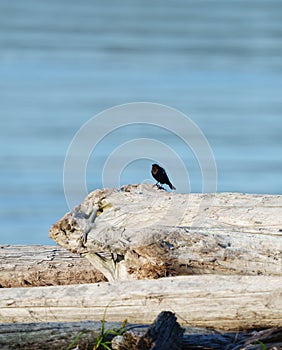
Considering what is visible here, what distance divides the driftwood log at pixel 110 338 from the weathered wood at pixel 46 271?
1.10 m

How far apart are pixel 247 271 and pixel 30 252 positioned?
1516mm

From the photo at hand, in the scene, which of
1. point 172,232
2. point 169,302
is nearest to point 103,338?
point 169,302

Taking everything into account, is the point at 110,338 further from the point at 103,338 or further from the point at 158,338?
the point at 158,338

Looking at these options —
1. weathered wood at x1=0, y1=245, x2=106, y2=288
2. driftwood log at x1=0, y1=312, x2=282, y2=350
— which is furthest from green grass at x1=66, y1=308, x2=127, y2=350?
weathered wood at x1=0, y1=245, x2=106, y2=288

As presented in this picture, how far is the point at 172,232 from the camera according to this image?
4121 mm

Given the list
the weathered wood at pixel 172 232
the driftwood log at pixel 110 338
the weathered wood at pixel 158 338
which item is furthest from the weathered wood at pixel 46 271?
the weathered wood at pixel 158 338

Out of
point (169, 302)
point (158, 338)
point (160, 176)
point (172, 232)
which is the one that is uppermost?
point (160, 176)

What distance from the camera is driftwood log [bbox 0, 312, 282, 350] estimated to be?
3389 millimetres

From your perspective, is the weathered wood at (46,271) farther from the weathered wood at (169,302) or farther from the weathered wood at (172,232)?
the weathered wood at (169,302)

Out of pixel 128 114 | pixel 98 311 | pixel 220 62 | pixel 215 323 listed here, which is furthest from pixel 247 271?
pixel 220 62

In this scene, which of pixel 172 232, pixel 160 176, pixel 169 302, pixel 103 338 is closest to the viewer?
pixel 103 338

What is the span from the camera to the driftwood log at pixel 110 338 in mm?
3389

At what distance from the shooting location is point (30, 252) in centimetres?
505

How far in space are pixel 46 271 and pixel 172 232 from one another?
964 mm
